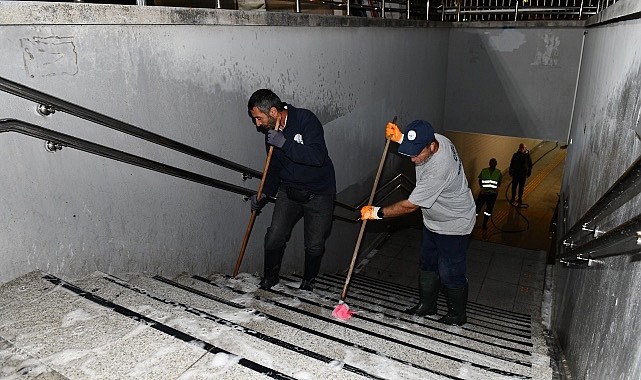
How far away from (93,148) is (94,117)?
193 mm

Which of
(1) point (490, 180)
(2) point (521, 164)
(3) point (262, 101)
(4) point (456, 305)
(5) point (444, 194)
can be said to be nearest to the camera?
(5) point (444, 194)

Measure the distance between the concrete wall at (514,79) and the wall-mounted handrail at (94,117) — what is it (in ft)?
22.0

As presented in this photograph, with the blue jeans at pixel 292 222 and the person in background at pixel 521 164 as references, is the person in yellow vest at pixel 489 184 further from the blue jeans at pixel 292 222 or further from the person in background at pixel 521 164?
the blue jeans at pixel 292 222

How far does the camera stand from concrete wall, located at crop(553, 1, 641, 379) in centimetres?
192

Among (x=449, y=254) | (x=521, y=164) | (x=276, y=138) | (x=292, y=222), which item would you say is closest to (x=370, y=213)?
(x=449, y=254)

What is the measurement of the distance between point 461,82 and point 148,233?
7.39 metres

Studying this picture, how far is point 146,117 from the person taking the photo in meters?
3.23

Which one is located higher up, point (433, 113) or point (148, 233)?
point (433, 113)

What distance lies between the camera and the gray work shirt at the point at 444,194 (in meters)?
3.22

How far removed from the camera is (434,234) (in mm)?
3707

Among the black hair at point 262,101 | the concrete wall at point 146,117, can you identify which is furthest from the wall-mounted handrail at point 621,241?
the concrete wall at point 146,117

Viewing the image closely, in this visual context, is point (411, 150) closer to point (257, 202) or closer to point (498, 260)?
point (257, 202)

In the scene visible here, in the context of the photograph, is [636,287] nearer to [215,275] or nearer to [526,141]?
[215,275]

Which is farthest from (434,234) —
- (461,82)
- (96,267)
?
(461,82)
